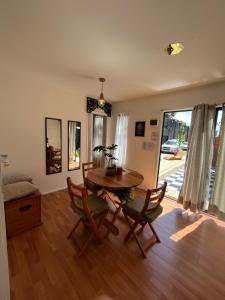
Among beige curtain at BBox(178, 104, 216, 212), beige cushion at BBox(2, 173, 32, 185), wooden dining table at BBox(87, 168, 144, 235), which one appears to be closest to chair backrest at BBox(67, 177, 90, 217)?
wooden dining table at BBox(87, 168, 144, 235)

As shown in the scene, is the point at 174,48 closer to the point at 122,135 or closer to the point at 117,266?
the point at 117,266

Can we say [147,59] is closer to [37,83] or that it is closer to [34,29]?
[34,29]

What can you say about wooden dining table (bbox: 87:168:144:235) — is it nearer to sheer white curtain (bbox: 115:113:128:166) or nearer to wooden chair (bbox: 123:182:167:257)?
wooden chair (bbox: 123:182:167:257)

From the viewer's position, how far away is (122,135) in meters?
4.15

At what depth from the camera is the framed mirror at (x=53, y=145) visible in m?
3.08

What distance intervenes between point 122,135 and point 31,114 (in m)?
2.30

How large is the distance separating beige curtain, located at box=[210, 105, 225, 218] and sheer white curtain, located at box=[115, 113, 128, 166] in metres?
2.20

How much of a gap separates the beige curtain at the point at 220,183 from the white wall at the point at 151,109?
0.58 m

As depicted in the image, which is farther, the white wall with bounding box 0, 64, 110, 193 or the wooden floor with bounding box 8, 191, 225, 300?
the white wall with bounding box 0, 64, 110, 193

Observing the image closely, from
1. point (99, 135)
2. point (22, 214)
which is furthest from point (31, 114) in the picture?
point (99, 135)

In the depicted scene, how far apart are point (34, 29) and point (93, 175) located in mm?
1847

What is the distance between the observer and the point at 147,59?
1.83 m

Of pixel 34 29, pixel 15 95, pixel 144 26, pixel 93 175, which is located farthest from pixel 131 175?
pixel 15 95

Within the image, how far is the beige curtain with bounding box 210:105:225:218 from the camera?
2377 millimetres
